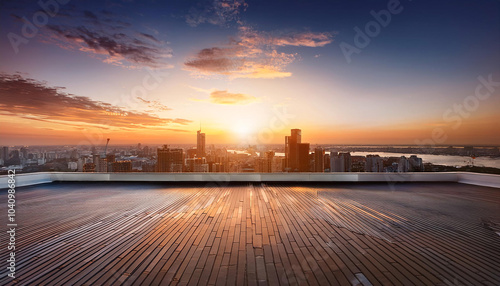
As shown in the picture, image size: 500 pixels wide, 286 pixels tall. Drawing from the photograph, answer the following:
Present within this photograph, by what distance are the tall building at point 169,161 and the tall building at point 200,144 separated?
0.70 meters

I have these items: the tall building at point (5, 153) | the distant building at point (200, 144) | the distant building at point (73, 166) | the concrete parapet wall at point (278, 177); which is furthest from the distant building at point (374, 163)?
the tall building at point (5, 153)

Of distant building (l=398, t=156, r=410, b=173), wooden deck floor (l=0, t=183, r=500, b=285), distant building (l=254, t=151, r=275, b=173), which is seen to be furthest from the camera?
distant building (l=398, t=156, r=410, b=173)

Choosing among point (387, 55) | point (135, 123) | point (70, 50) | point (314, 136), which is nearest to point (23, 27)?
point (70, 50)

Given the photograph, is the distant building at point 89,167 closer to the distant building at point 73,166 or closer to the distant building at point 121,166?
the distant building at point 73,166

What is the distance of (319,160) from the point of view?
8094 mm

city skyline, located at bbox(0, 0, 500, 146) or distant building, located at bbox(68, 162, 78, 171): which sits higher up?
city skyline, located at bbox(0, 0, 500, 146)

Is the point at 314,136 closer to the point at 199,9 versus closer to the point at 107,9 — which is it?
the point at 199,9

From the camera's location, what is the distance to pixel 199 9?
8.07 m

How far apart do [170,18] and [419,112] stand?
11.6 m

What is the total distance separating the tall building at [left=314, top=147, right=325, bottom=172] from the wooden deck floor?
2379 mm

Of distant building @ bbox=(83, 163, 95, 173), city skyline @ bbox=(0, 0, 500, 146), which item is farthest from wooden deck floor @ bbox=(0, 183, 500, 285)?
city skyline @ bbox=(0, 0, 500, 146)

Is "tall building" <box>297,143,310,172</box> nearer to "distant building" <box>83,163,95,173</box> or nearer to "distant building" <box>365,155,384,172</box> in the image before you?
"distant building" <box>365,155,384,172</box>

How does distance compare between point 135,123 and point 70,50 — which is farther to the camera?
point 135,123

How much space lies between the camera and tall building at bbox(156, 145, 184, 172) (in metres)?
8.22
